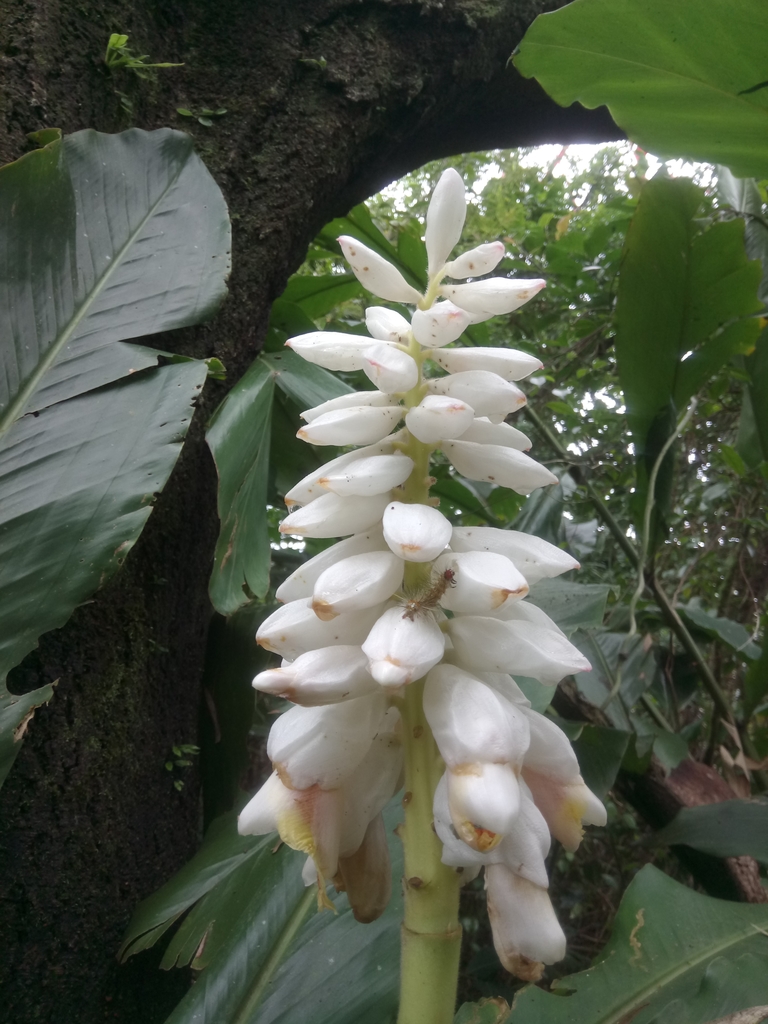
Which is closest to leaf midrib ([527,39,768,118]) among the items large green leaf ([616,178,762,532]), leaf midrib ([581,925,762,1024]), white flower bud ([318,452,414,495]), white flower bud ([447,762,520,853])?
large green leaf ([616,178,762,532])

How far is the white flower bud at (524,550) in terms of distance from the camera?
1.67 feet

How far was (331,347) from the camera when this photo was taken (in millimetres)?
544

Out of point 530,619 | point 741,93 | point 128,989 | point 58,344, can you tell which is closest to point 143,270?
point 58,344

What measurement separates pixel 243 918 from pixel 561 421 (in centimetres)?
204

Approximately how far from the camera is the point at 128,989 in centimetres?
85

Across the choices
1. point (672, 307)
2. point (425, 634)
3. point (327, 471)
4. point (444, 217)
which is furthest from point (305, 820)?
point (672, 307)

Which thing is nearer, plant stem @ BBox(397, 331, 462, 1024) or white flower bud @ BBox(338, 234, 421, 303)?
plant stem @ BBox(397, 331, 462, 1024)

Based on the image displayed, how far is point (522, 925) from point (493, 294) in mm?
469

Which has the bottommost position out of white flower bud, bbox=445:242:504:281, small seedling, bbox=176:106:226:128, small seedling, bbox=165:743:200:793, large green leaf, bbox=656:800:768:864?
→ large green leaf, bbox=656:800:768:864

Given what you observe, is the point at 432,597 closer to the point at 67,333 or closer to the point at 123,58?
the point at 67,333

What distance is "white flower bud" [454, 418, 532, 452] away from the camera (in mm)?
537

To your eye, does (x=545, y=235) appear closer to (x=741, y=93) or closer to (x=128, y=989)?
(x=741, y=93)

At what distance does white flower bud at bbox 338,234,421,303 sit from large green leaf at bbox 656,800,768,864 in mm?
937

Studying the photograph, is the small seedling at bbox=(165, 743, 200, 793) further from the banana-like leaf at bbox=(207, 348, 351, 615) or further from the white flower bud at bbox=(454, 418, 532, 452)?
the white flower bud at bbox=(454, 418, 532, 452)
